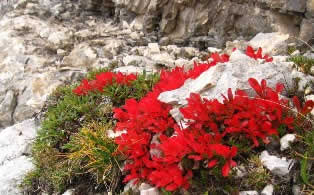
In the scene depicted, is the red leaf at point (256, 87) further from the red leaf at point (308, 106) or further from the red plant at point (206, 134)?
the red leaf at point (308, 106)

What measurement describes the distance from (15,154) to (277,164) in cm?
534

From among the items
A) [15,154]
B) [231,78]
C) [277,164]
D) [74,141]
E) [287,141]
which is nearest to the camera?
[277,164]

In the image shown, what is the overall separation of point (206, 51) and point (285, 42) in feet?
8.96

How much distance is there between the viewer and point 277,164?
427cm

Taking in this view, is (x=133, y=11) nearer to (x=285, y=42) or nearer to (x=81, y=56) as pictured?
(x=81, y=56)

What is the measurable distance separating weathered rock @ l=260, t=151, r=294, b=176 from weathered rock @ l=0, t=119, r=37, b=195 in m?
4.25

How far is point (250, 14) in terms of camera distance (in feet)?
35.7

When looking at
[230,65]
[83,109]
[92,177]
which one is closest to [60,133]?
[83,109]

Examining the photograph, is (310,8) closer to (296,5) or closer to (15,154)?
(296,5)

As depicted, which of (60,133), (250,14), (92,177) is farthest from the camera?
(250,14)

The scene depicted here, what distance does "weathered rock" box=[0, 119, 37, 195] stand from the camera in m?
6.93

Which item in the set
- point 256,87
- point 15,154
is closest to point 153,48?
point 15,154

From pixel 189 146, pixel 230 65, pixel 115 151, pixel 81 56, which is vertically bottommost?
pixel 81 56

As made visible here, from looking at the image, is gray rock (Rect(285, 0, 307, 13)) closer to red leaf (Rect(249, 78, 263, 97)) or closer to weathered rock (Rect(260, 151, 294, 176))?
red leaf (Rect(249, 78, 263, 97))
